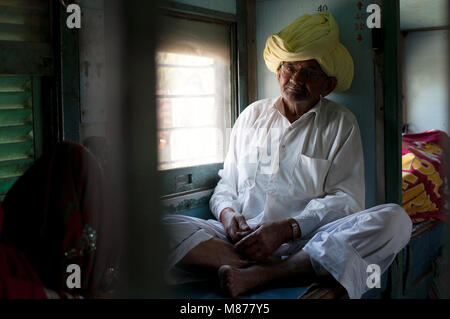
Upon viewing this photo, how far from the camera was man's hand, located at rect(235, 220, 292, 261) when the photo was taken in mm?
2125

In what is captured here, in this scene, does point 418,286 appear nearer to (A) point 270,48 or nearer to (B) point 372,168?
(B) point 372,168

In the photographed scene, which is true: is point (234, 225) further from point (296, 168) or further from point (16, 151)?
point (16, 151)

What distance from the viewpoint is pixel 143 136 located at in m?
0.73

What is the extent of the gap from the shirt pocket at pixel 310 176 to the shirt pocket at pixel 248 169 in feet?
0.69

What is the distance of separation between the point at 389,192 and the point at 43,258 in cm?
185

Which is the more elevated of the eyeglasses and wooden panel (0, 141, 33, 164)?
the eyeglasses

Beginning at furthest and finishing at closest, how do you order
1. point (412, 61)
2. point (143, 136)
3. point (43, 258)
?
1. point (412, 61)
2. point (43, 258)
3. point (143, 136)

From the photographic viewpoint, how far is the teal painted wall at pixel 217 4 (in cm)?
266

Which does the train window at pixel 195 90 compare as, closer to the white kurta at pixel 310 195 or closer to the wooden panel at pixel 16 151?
the white kurta at pixel 310 195

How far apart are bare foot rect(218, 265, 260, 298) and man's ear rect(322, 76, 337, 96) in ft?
3.67

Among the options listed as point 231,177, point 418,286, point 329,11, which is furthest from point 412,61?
point 231,177

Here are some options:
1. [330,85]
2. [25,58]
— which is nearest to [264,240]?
[330,85]

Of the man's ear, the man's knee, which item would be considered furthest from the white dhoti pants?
the man's ear

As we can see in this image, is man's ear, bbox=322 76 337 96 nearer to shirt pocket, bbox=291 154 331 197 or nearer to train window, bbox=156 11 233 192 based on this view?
shirt pocket, bbox=291 154 331 197
